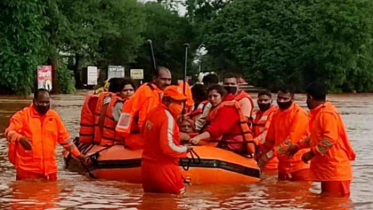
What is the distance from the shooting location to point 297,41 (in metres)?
68.8

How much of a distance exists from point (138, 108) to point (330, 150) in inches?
122

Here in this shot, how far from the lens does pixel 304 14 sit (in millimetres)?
68562

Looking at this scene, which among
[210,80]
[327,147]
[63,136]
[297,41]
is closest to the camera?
[327,147]

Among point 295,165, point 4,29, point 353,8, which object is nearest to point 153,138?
point 295,165

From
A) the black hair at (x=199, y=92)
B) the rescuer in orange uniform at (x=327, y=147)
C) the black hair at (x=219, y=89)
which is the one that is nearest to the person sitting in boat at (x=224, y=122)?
the black hair at (x=219, y=89)

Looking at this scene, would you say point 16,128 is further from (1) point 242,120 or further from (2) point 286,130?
(2) point 286,130

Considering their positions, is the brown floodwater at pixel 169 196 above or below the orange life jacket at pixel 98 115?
below

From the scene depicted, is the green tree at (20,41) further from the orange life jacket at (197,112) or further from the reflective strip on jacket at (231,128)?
the reflective strip on jacket at (231,128)

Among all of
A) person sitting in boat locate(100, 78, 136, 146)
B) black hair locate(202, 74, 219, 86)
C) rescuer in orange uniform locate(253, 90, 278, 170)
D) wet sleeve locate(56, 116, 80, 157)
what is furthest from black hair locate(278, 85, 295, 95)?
wet sleeve locate(56, 116, 80, 157)

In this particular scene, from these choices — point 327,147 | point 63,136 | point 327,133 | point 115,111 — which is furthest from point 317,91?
point 115,111

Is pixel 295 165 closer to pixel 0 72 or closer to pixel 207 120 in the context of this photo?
pixel 207 120

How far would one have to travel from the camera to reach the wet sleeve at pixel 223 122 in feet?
38.9

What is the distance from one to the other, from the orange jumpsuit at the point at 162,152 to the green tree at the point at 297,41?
55348mm

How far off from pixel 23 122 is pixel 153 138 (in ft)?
7.36
